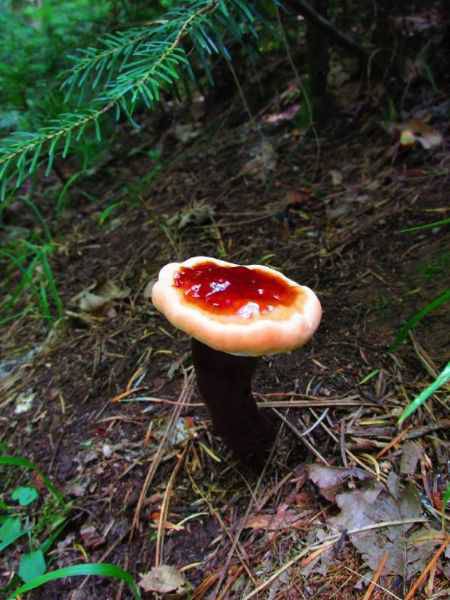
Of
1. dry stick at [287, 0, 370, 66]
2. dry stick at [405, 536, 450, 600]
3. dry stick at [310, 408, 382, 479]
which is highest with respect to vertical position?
dry stick at [287, 0, 370, 66]

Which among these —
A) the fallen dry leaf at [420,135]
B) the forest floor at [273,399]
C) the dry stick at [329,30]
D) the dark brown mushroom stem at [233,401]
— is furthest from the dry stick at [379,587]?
the dry stick at [329,30]

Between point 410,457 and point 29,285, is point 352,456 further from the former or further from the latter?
point 29,285

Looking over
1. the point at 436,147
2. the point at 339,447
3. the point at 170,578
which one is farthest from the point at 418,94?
the point at 170,578

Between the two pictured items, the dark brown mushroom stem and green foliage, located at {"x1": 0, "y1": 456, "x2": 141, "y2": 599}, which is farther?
green foliage, located at {"x1": 0, "y1": 456, "x2": 141, "y2": 599}

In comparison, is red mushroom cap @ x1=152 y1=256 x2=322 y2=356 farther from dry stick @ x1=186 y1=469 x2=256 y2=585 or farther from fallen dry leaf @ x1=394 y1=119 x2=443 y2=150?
fallen dry leaf @ x1=394 y1=119 x2=443 y2=150

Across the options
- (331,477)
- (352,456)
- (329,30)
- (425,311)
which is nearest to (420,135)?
(329,30)

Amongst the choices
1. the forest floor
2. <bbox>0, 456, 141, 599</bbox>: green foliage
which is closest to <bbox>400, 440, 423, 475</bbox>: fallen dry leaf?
the forest floor

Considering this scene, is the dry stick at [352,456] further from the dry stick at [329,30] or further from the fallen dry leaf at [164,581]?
the dry stick at [329,30]

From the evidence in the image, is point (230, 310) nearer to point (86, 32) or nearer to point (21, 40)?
point (86, 32)
